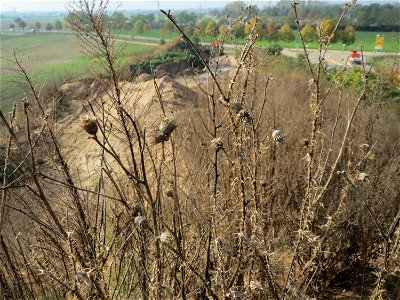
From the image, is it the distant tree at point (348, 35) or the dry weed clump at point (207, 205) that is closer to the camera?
the dry weed clump at point (207, 205)

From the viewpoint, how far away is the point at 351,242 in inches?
161

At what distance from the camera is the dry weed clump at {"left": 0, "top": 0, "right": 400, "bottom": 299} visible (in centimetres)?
139

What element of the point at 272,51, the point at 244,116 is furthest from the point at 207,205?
the point at 272,51

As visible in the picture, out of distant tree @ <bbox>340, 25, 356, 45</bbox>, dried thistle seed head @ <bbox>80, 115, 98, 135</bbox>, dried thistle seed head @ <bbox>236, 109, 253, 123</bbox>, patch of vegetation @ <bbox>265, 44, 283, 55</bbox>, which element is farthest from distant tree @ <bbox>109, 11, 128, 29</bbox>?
distant tree @ <bbox>340, 25, 356, 45</bbox>

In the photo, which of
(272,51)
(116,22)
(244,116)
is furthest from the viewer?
(272,51)

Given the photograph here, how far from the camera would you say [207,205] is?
2965 millimetres

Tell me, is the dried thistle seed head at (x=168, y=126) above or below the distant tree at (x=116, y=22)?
below

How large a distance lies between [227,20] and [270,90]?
25.4 feet

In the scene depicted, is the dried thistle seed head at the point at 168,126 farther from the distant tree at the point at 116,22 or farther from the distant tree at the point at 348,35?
the distant tree at the point at 348,35

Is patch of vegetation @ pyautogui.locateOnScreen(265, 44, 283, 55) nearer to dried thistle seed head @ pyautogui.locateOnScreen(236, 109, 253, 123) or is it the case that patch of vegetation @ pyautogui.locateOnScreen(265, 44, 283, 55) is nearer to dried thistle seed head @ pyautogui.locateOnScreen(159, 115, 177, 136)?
dried thistle seed head @ pyautogui.locateOnScreen(236, 109, 253, 123)

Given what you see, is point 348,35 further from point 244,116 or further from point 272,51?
point 244,116

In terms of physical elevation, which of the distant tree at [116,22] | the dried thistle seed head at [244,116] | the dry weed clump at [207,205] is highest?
the distant tree at [116,22]

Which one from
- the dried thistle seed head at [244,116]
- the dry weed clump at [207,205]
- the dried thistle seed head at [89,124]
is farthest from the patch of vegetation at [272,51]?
the dried thistle seed head at [89,124]

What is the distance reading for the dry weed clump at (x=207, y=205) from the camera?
1389mm
